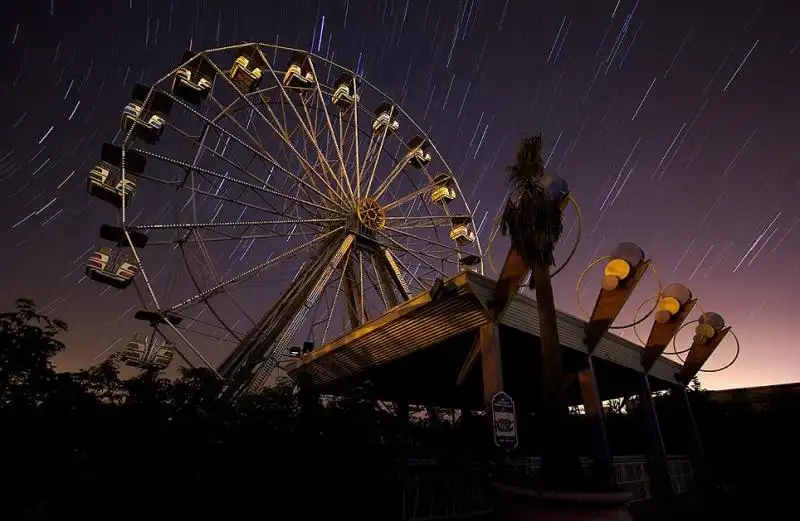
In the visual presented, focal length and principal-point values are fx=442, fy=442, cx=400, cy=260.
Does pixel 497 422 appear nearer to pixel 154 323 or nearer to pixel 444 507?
pixel 444 507

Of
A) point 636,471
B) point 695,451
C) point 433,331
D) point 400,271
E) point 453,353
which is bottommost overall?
point 636,471

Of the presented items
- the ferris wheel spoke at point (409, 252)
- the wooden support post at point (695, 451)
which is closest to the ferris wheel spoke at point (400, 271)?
the ferris wheel spoke at point (409, 252)

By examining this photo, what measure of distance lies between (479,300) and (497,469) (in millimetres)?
3791

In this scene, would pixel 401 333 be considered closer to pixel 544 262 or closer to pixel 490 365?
pixel 490 365

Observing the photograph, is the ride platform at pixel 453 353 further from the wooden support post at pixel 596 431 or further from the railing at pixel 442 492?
the railing at pixel 442 492

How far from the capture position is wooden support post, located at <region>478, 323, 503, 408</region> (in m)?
10.6

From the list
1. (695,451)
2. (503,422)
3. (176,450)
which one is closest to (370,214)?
(503,422)

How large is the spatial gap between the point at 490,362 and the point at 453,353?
4.37m

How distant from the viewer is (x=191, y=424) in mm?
5293

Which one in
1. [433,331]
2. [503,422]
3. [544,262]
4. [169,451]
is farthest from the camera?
[433,331]

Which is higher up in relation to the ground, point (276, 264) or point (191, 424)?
point (276, 264)

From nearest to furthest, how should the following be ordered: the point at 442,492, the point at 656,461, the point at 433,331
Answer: the point at 442,492
the point at 433,331
the point at 656,461

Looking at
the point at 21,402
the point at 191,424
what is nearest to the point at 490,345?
the point at 191,424

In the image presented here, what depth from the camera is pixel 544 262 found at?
10570 mm
